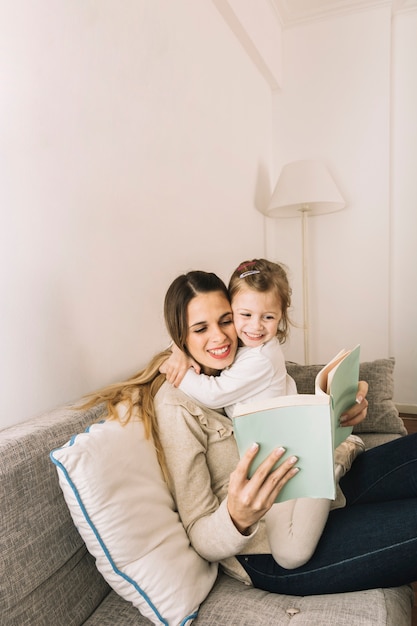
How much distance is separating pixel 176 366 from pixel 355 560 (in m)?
0.59

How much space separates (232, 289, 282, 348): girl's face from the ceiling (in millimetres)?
2555

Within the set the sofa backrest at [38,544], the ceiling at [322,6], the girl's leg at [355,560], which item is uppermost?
the ceiling at [322,6]

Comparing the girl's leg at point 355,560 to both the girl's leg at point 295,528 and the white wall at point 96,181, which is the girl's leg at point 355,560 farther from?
the white wall at point 96,181

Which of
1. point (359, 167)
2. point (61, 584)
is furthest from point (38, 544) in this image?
point (359, 167)

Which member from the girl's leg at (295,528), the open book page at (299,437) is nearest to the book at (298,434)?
the open book page at (299,437)

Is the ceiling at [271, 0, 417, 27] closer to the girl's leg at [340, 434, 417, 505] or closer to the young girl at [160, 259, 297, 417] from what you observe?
the young girl at [160, 259, 297, 417]

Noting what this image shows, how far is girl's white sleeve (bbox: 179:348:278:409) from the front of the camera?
45.5 inches

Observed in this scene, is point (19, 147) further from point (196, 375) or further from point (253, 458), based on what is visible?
point (253, 458)

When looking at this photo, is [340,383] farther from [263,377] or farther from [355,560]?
[355,560]

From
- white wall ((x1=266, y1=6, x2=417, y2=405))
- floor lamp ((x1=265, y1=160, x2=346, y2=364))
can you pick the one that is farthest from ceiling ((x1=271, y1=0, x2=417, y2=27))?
floor lamp ((x1=265, y1=160, x2=346, y2=364))

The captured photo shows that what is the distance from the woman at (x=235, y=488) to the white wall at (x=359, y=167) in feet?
6.68

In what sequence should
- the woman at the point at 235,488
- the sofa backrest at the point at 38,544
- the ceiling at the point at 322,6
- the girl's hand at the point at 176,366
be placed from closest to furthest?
1. the sofa backrest at the point at 38,544
2. the woman at the point at 235,488
3. the girl's hand at the point at 176,366
4. the ceiling at the point at 322,6

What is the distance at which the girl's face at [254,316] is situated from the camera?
1.30 m

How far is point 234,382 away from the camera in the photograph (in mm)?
1188
